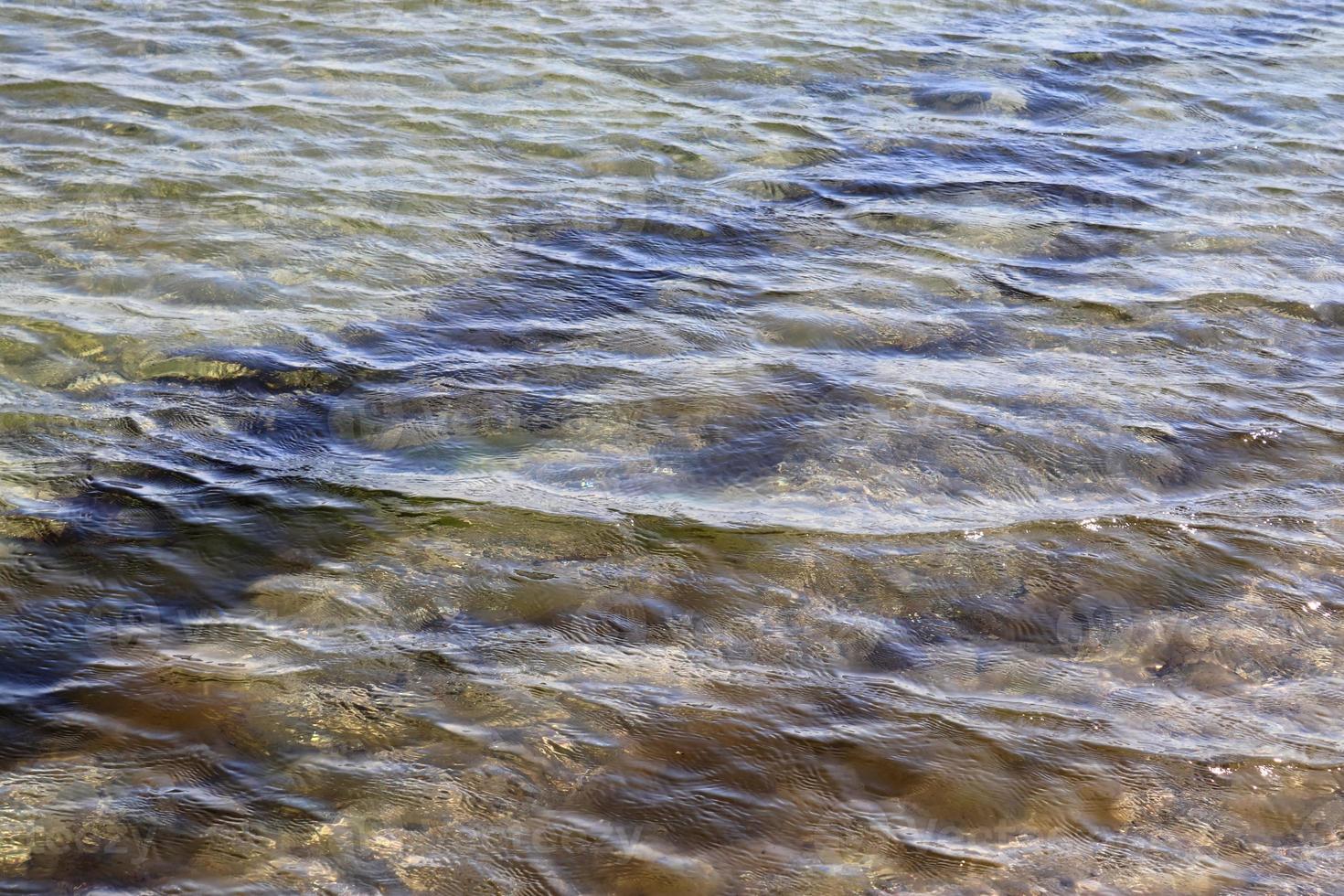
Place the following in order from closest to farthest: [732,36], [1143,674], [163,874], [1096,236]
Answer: [163,874] → [1143,674] → [1096,236] → [732,36]

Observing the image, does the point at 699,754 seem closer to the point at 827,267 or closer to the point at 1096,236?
the point at 827,267

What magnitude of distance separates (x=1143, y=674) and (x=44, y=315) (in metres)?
4.41

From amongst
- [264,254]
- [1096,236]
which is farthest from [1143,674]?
[264,254]

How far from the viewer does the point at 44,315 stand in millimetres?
5418

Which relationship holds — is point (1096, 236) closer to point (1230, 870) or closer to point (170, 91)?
point (1230, 870)

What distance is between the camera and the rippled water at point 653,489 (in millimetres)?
3094

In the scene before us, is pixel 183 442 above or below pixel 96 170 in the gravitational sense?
below

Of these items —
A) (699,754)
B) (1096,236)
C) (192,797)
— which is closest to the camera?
(192,797)

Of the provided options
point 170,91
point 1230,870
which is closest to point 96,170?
point 170,91

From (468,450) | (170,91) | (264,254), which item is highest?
(170,91)

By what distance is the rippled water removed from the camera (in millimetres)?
3094

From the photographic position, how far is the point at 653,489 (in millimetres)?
4488

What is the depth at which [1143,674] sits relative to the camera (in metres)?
3.62

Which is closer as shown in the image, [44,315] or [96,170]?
[44,315]
